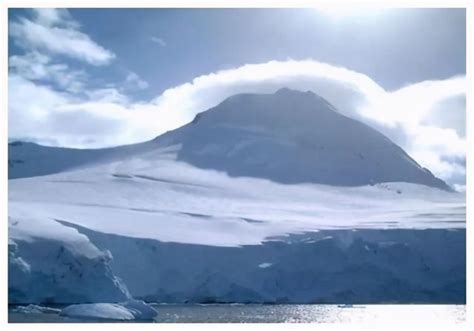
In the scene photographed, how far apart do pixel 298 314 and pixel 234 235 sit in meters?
4.06

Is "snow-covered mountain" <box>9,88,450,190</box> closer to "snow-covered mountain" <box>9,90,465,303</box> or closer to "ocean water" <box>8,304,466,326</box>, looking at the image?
"snow-covered mountain" <box>9,90,465,303</box>

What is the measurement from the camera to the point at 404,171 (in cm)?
2919

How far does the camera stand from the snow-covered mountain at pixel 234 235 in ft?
60.4

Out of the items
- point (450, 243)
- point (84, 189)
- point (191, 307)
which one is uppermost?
point (84, 189)

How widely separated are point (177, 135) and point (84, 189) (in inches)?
369

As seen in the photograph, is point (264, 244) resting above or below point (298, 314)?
above

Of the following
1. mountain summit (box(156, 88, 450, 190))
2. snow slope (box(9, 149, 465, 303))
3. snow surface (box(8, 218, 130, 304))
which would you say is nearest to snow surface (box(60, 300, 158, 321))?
snow surface (box(8, 218, 130, 304))

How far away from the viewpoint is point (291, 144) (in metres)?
31.0

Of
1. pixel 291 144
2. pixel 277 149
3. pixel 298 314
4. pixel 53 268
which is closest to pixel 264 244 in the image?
pixel 298 314

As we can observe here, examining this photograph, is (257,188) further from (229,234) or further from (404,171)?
(404,171)

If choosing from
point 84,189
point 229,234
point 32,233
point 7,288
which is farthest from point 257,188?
point 7,288

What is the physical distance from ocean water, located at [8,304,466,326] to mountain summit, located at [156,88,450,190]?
26.3 ft

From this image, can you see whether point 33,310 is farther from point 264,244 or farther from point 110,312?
point 264,244

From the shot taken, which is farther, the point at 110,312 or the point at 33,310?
the point at 33,310
